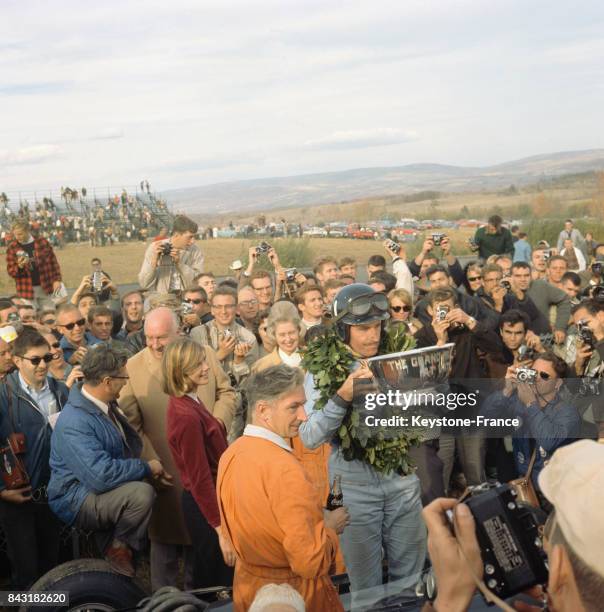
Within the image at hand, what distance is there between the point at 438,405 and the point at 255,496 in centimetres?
158

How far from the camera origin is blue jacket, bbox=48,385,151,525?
4.64 meters

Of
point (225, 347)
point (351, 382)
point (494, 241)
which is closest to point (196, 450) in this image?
point (351, 382)

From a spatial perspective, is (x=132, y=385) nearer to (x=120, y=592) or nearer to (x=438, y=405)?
(x=120, y=592)

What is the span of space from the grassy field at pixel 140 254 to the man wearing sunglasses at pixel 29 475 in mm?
15131

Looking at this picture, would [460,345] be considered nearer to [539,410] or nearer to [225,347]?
[539,410]

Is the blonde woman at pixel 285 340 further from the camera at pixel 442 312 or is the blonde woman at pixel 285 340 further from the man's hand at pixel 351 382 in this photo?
the man's hand at pixel 351 382

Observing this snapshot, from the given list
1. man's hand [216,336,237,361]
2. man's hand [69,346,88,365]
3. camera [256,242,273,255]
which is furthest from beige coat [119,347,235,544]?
camera [256,242,273,255]

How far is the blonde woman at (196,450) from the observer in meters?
4.54

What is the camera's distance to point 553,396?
5414mm

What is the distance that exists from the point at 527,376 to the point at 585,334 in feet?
2.61

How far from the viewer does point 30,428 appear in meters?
5.28

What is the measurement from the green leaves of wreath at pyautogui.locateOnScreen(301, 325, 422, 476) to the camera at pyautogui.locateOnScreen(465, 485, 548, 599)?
1997 millimetres

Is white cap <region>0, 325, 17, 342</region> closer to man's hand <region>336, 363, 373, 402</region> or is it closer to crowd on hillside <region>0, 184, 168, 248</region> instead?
man's hand <region>336, 363, 373, 402</region>

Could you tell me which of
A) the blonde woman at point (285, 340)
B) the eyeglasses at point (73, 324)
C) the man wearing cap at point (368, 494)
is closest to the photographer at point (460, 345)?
the blonde woman at point (285, 340)
